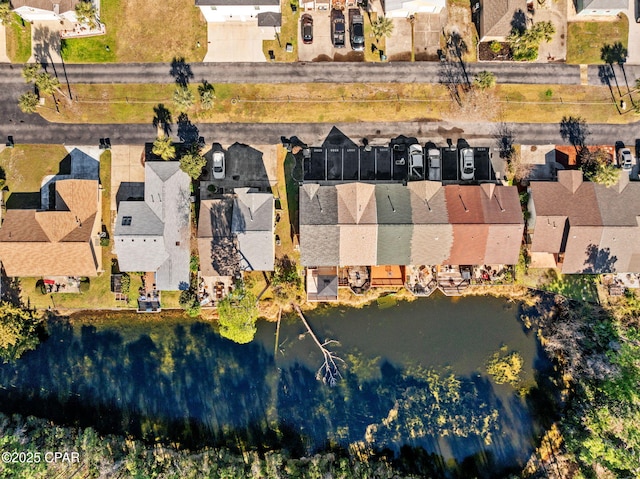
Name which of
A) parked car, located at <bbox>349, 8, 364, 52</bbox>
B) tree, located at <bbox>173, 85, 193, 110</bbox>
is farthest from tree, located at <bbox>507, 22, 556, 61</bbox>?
tree, located at <bbox>173, 85, 193, 110</bbox>

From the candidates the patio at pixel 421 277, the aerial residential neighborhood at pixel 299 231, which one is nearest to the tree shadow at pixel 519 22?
the aerial residential neighborhood at pixel 299 231

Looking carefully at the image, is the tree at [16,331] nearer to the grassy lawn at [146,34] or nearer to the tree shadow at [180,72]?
the grassy lawn at [146,34]

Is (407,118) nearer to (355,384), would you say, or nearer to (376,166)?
(376,166)

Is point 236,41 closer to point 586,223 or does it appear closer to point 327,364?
point 327,364

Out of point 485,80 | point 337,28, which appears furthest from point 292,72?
point 485,80

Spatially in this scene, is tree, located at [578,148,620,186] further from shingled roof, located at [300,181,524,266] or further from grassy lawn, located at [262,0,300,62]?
grassy lawn, located at [262,0,300,62]

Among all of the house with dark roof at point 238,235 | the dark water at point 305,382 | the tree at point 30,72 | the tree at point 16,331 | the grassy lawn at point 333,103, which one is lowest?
the dark water at point 305,382
